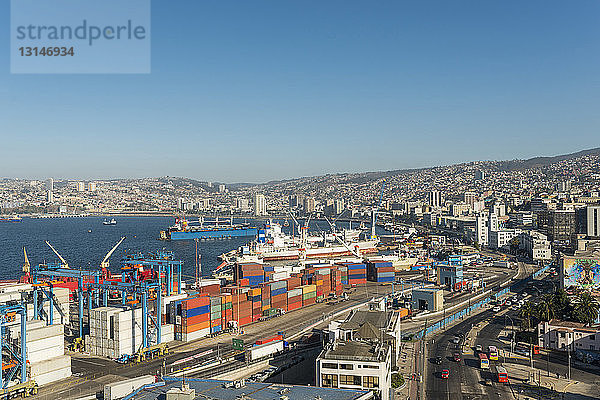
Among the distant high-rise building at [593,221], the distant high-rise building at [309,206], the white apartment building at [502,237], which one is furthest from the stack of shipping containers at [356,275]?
the distant high-rise building at [309,206]

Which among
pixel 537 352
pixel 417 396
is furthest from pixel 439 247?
pixel 417 396

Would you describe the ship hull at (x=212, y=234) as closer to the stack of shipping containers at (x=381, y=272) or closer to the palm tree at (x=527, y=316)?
the stack of shipping containers at (x=381, y=272)

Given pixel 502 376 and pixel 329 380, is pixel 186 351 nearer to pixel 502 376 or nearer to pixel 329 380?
pixel 329 380

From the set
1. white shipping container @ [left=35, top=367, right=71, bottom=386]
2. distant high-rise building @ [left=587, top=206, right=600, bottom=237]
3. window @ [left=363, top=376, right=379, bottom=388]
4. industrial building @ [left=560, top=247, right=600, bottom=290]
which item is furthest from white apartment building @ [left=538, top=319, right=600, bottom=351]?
distant high-rise building @ [left=587, top=206, right=600, bottom=237]

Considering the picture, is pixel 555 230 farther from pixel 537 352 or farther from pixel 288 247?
pixel 537 352

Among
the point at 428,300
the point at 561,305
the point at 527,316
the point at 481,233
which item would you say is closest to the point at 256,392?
the point at 527,316

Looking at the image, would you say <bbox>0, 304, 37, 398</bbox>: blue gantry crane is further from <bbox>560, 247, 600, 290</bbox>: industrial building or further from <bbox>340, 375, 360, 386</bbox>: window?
<bbox>560, 247, 600, 290</bbox>: industrial building
